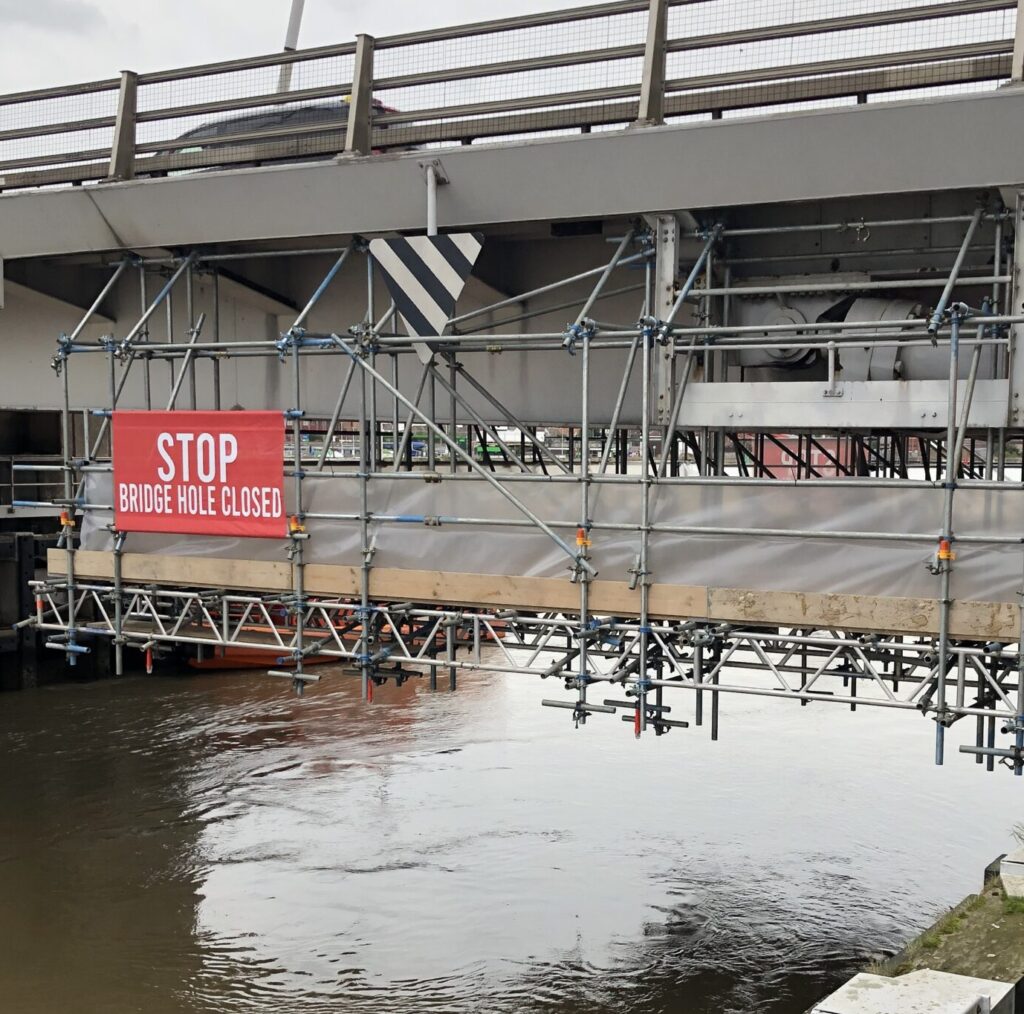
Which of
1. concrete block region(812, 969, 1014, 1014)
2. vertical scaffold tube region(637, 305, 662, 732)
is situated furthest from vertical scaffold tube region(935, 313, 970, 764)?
vertical scaffold tube region(637, 305, 662, 732)

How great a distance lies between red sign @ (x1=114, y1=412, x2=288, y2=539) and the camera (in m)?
12.4

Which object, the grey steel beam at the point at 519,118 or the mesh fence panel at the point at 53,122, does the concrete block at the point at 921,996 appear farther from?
the mesh fence panel at the point at 53,122

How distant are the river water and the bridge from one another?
12.4 feet

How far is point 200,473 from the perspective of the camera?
12.8m

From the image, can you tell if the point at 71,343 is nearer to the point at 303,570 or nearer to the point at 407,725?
the point at 303,570

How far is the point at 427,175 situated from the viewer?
41.7 ft

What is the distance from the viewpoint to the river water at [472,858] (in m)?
13.6

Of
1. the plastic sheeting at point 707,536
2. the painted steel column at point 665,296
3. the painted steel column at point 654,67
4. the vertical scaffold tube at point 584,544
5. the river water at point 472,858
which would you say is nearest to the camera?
the plastic sheeting at point 707,536

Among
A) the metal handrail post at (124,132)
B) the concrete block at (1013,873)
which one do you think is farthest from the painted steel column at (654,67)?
the concrete block at (1013,873)

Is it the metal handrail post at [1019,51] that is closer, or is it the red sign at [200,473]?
the metal handrail post at [1019,51]

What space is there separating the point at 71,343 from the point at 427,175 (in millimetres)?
4772

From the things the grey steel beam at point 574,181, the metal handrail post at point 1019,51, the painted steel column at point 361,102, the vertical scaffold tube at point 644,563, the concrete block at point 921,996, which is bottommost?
the concrete block at point 921,996

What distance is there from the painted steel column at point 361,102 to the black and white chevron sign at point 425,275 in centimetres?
147

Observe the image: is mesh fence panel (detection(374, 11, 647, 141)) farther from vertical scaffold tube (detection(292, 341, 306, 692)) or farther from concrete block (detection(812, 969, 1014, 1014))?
concrete block (detection(812, 969, 1014, 1014))
